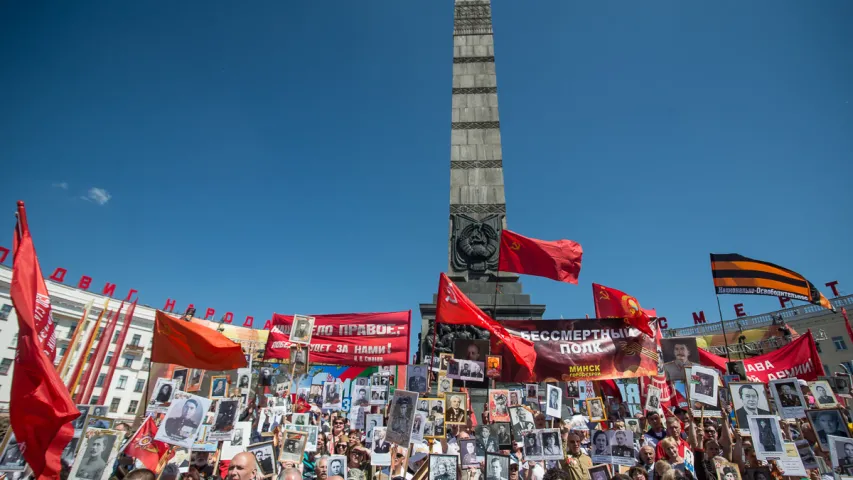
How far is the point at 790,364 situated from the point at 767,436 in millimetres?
5464

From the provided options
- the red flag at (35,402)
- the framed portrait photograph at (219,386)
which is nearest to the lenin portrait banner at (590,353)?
the framed portrait photograph at (219,386)

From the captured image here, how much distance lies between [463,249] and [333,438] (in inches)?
250

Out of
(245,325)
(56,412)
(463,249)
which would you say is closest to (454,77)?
(463,249)

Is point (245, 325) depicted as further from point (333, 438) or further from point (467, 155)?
point (333, 438)

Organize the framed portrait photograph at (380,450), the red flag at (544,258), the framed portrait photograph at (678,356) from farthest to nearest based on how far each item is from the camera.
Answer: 1. the red flag at (544,258)
2. the framed portrait photograph at (678,356)
3. the framed portrait photograph at (380,450)

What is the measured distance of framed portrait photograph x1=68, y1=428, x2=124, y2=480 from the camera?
367 centimetres

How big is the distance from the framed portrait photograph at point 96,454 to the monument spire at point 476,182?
19.8ft

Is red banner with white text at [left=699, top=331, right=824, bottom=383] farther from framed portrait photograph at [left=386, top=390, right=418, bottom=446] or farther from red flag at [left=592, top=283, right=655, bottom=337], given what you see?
framed portrait photograph at [left=386, top=390, right=418, bottom=446]

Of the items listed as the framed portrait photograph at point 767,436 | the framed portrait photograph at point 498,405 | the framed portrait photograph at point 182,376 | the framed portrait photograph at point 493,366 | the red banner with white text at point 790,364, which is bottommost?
the framed portrait photograph at point 767,436

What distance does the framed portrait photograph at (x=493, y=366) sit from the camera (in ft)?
22.3

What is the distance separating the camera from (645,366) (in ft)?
21.9

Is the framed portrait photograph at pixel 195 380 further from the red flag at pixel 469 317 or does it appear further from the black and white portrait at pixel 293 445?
the red flag at pixel 469 317

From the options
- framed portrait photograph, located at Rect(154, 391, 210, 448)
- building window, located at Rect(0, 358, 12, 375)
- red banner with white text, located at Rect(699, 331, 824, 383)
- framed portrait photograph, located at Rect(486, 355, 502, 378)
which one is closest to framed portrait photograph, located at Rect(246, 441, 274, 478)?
framed portrait photograph, located at Rect(154, 391, 210, 448)

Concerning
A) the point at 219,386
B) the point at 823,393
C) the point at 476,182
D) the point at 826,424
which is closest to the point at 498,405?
the point at 826,424
